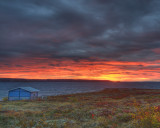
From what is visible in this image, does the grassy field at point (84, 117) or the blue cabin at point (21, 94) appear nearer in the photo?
the grassy field at point (84, 117)

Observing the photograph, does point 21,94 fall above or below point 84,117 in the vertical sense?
below

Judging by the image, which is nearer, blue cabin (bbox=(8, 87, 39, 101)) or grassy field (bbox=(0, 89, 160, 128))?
grassy field (bbox=(0, 89, 160, 128))

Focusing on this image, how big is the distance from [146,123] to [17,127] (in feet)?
31.0

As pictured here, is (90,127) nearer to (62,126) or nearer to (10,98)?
(62,126)

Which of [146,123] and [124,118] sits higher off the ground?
[146,123]

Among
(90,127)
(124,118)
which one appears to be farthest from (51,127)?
(124,118)

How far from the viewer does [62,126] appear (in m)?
12.6

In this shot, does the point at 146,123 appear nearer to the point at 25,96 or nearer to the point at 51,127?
the point at 51,127

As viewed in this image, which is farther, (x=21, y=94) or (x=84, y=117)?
(x=21, y=94)

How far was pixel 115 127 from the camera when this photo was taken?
40.0 feet

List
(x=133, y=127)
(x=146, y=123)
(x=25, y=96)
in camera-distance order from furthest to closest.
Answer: (x=25, y=96), (x=133, y=127), (x=146, y=123)

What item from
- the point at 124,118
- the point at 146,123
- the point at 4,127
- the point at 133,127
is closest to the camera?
the point at 146,123

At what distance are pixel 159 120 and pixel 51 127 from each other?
786 cm

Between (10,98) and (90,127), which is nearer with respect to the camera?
(90,127)
